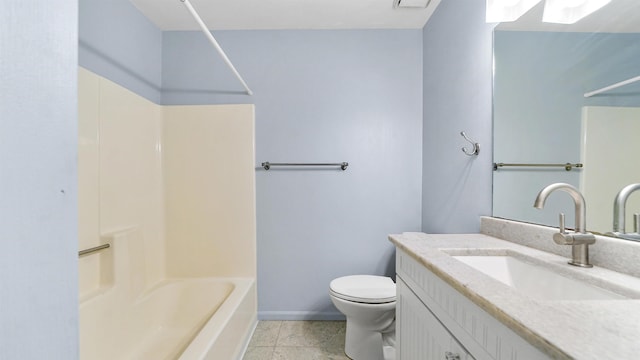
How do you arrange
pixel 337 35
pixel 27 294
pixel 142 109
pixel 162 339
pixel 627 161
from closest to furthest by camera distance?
1. pixel 27 294
2. pixel 627 161
3. pixel 162 339
4. pixel 142 109
5. pixel 337 35

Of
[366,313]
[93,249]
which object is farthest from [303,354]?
[93,249]

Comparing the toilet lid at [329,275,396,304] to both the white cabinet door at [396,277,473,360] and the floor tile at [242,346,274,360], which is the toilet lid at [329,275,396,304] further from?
the floor tile at [242,346,274,360]

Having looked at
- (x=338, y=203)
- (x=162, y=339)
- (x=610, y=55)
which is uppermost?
(x=610, y=55)

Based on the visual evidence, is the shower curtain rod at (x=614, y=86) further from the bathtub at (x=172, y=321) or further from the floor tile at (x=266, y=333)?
the floor tile at (x=266, y=333)

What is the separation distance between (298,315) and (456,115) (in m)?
1.83

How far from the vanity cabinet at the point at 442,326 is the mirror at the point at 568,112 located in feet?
1.82

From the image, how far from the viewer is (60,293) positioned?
1.31 feet

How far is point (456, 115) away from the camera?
1.64 meters

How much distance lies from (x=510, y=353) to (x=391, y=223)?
62.2 inches

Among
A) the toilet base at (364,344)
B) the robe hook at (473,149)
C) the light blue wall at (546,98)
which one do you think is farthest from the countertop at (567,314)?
the toilet base at (364,344)

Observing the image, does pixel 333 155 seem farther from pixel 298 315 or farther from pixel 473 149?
pixel 298 315

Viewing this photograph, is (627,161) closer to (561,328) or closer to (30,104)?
(561,328)

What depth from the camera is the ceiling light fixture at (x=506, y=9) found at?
115 cm

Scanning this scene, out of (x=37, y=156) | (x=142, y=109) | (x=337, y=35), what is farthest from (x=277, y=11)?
(x=37, y=156)
